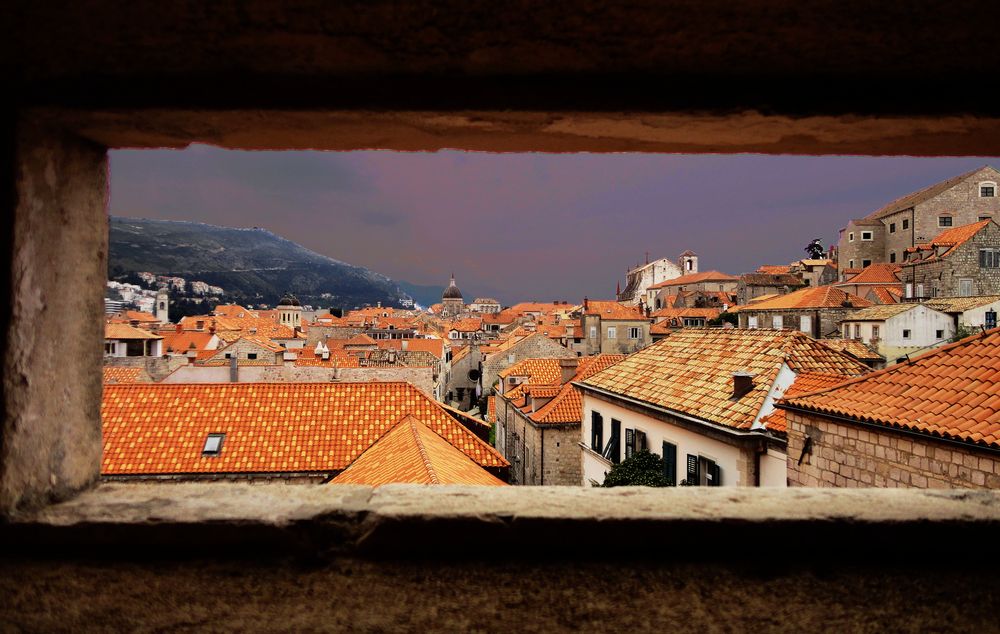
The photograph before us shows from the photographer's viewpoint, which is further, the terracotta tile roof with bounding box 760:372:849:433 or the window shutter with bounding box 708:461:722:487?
the window shutter with bounding box 708:461:722:487

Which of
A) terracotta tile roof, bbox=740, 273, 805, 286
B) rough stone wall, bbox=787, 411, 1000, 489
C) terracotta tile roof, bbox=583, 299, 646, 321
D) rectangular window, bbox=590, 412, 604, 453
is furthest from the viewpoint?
terracotta tile roof, bbox=740, 273, 805, 286

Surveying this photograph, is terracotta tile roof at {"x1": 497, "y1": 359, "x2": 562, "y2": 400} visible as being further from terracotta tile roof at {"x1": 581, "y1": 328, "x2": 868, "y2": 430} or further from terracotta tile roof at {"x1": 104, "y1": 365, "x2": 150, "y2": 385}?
terracotta tile roof at {"x1": 104, "y1": 365, "x2": 150, "y2": 385}

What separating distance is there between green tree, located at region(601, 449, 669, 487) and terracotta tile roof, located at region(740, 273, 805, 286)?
4689 centimetres

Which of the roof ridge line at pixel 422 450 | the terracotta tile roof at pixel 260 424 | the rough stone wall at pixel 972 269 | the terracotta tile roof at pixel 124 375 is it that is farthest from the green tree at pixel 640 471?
the rough stone wall at pixel 972 269

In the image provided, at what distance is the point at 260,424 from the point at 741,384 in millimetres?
10859

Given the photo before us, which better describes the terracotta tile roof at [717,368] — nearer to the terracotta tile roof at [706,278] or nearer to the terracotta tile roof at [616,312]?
the terracotta tile roof at [616,312]

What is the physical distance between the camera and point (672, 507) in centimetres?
148

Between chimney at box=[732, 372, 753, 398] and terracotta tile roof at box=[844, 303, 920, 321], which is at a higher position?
terracotta tile roof at box=[844, 303, 920, 321]

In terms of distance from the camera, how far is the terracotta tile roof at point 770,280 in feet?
175

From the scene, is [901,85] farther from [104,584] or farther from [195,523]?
[104,584]

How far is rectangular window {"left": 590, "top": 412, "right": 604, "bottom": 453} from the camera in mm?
15312

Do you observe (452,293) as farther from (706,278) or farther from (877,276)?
(877,276)

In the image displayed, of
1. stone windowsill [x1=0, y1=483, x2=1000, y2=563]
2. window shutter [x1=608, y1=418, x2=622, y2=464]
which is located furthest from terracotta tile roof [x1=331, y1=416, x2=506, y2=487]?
stone windowsill [x1=0, y1=483, x2=1000, y2=563]

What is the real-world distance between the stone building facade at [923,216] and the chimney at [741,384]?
1831 inches
